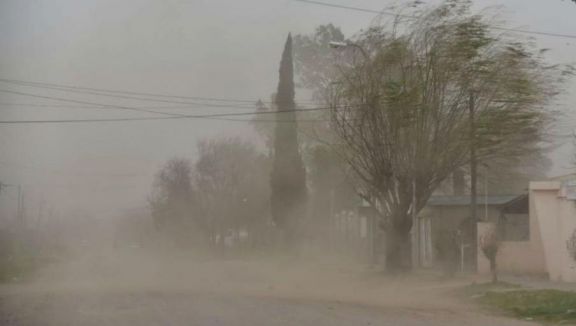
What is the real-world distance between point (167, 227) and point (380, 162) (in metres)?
→ 21.8

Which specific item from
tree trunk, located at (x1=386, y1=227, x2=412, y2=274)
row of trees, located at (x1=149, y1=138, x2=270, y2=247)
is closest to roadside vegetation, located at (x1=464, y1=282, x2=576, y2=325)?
tree trunk, located at (x1=386, y1=227, x2=412, y2=274)

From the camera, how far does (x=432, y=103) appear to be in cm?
2478

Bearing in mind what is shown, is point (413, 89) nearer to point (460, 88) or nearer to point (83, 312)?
point (460, 88)

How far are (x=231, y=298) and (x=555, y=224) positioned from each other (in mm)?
10960

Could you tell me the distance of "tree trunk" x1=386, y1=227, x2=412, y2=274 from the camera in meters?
27.5

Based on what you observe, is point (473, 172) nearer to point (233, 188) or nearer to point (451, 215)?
point (451, 215)

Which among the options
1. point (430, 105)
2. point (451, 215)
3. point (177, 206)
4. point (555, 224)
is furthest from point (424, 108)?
point (177, 206)

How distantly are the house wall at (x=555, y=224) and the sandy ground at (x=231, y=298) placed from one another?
298cm

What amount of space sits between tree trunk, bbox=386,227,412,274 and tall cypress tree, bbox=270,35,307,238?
1137 cm

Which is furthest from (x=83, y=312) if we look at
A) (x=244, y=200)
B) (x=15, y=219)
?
(x=244, y=200)

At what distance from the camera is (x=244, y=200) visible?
53.5 m

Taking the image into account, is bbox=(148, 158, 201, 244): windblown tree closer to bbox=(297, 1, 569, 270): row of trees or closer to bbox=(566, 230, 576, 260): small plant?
bbox=(297, 1, 569, 270): row of trees

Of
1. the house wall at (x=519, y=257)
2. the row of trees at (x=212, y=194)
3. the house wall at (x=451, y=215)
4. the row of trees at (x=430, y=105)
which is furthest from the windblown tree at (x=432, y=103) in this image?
the row of trees at (x=212, y=194)

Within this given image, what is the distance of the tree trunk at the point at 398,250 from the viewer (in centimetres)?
2755
